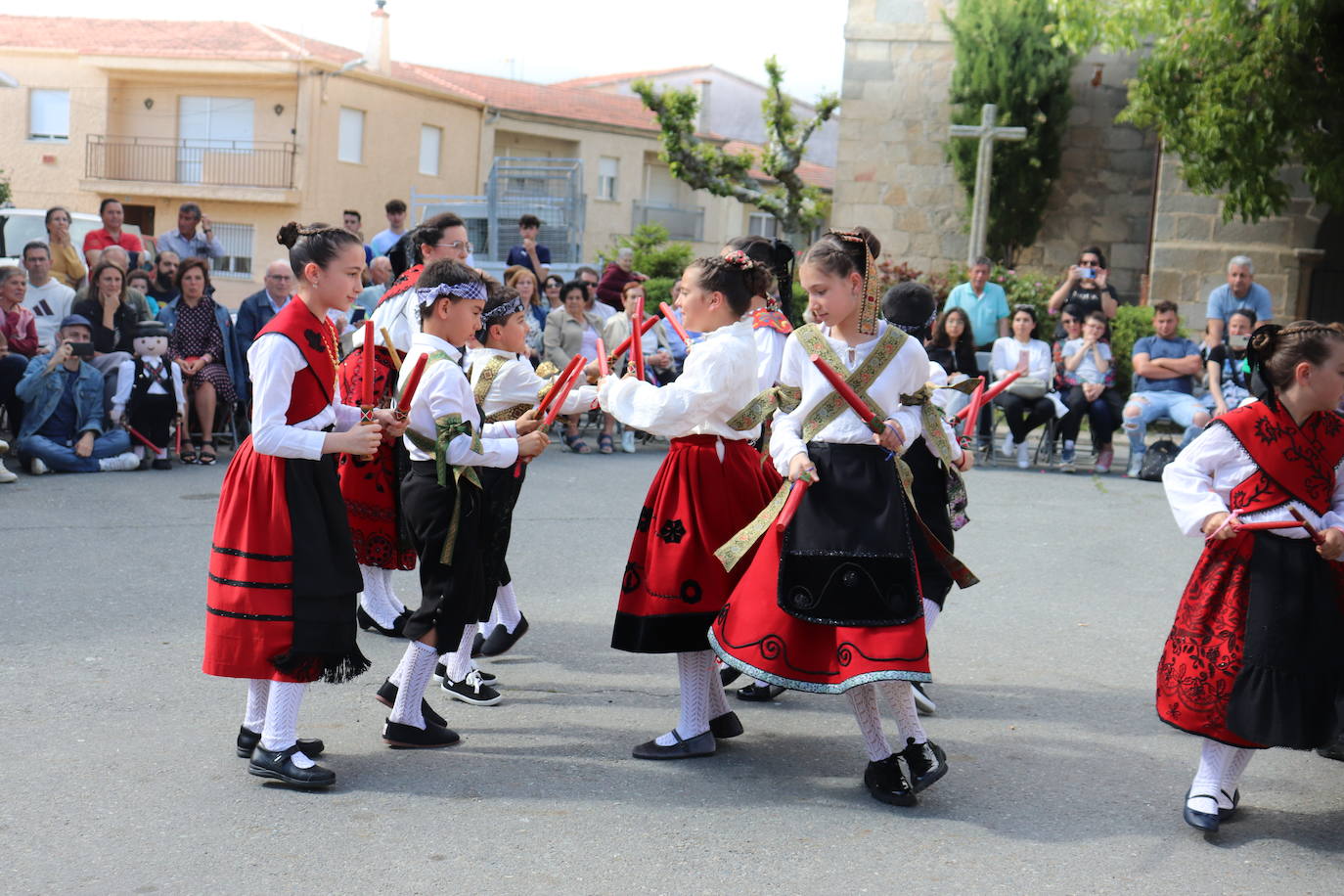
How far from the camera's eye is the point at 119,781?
14.1 ft

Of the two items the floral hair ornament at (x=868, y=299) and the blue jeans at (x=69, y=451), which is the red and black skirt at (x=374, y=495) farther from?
the blue jeans at (x=69, y=451)

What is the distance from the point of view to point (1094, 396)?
1295 cm

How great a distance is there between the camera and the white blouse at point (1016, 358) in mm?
12844

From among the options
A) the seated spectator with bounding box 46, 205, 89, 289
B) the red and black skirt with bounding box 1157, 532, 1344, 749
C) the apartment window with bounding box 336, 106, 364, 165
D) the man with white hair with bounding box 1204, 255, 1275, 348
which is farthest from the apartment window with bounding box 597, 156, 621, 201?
the red and black skirt with bounding box 1157, 532, 1344, 749

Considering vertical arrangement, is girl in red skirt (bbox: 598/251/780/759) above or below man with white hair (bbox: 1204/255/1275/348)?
below

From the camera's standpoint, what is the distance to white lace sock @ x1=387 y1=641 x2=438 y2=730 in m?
4.70

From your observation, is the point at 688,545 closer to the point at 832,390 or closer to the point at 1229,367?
the point at 832,390

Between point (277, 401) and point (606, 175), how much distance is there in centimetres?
3598

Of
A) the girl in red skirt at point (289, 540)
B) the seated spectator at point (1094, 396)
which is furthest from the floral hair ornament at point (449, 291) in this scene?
the seated spectator at point (1094, 396)

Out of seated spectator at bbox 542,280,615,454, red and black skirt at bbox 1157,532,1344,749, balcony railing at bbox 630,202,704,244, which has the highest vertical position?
balcony railing at bbox 630,202,704,244

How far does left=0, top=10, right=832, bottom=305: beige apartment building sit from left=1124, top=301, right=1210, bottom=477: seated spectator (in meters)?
20.0

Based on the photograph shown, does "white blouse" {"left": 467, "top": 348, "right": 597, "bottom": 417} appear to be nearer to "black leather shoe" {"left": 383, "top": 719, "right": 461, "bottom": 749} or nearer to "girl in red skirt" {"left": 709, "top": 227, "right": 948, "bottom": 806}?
"girl in red skirt" {"left": 709, "top": 227, "right": 948, "bottom": 806}

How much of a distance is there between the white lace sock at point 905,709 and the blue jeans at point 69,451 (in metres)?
7.71

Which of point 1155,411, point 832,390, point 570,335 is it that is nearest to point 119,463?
point 570,335
